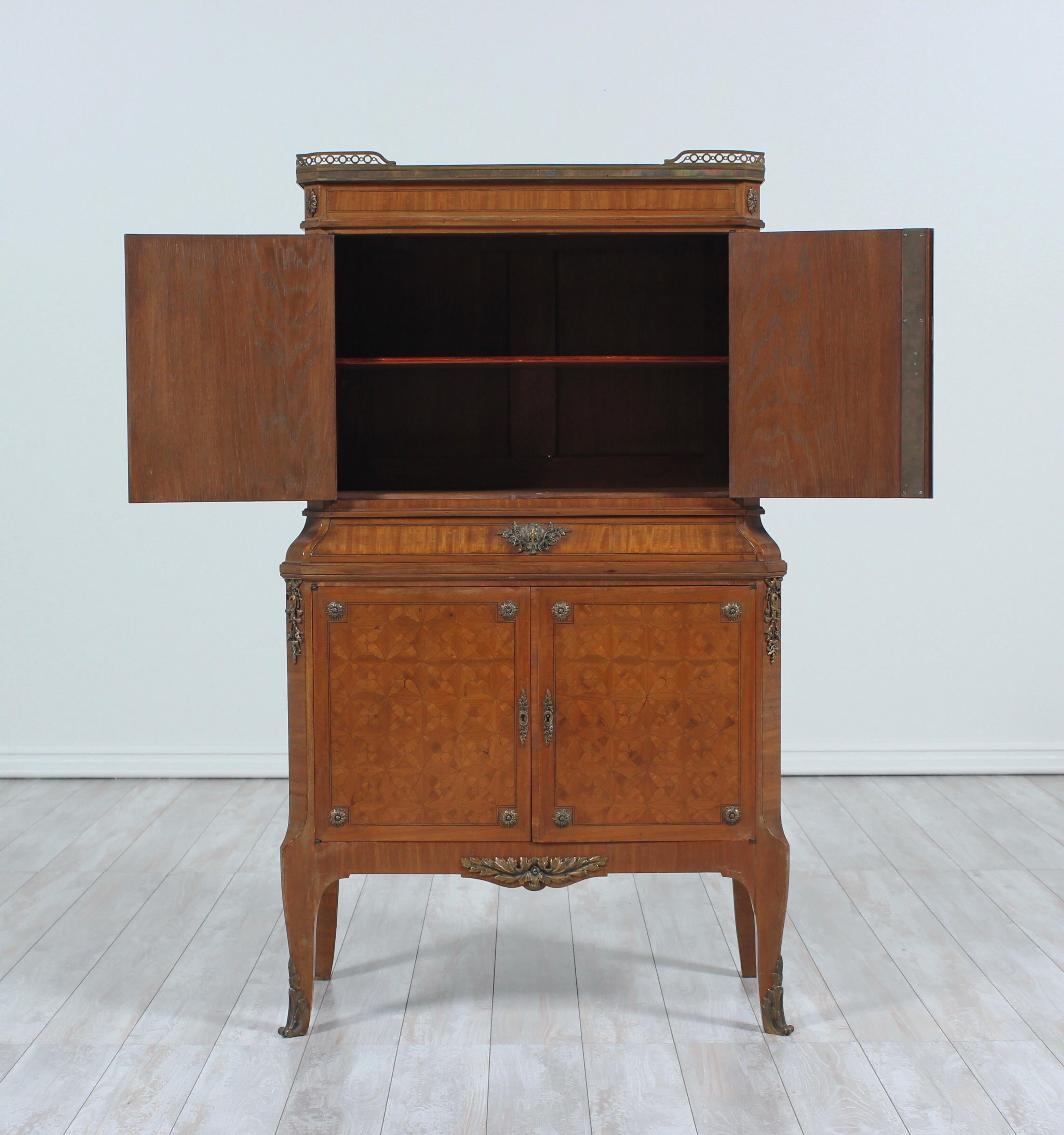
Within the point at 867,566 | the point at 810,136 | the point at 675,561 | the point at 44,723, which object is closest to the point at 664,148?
the point at 810,136

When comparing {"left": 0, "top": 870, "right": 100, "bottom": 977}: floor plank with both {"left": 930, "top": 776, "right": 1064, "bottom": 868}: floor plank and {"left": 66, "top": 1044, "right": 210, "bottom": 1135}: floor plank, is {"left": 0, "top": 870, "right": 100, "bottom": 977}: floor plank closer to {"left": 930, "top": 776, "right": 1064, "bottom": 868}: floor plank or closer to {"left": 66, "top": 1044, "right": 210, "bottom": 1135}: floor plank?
{"left": 66, "top": 1044, "right": 210, "bottom": 1135}: floor plank

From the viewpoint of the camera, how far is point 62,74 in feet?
14.1

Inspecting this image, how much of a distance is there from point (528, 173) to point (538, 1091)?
1861 millimetres

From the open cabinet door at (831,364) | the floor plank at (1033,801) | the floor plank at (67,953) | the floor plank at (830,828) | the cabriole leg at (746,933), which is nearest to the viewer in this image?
the open cabinet door at (831,364)

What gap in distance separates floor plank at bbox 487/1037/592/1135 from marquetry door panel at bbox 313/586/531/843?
1.45 ft

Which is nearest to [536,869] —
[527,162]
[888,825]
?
[888,825]

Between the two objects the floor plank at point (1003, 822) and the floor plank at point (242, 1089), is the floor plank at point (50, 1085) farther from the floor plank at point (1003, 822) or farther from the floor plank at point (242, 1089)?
the floor plank at point (1003, 822)

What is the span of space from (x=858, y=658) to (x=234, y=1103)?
2.91 metres

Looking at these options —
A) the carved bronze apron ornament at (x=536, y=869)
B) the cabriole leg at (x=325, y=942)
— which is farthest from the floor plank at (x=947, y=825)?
the cabriole leg at (x=325, y=942)

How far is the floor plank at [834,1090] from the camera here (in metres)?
2.16

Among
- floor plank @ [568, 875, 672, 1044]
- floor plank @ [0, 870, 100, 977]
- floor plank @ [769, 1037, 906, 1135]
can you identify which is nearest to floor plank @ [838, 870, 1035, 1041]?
floor plank @ [769, 1037, 906, 1135]

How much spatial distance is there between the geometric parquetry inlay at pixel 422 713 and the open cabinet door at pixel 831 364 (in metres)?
0.65

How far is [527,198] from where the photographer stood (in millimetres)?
2457

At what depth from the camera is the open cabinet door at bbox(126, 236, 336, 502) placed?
7.89 ft
